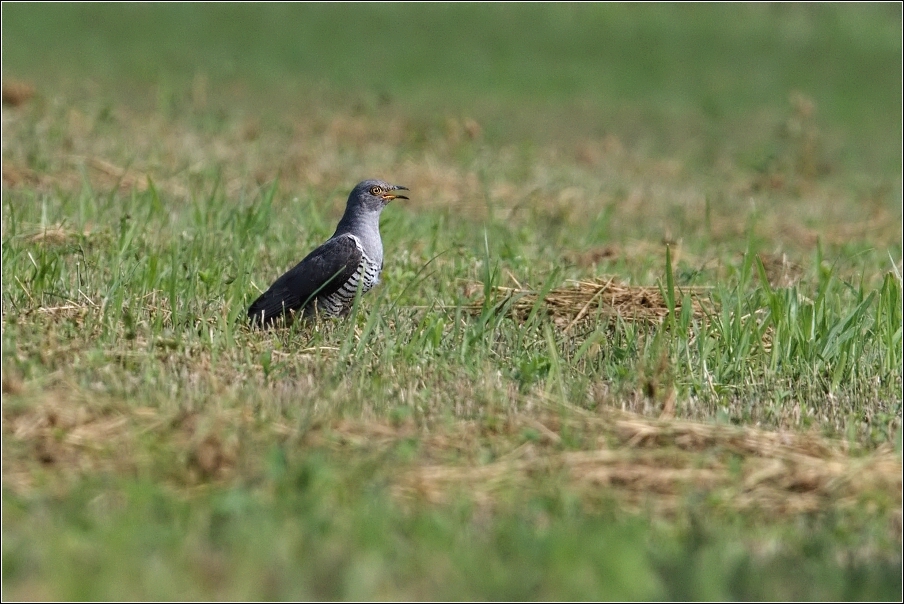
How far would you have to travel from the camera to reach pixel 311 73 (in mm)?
24953

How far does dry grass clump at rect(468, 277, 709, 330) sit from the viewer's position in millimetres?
7008

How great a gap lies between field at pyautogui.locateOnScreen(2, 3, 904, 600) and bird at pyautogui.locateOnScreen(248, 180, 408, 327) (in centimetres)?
13

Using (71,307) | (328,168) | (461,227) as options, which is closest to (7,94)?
(328,168)

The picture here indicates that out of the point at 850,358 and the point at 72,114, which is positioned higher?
the point at 72,114

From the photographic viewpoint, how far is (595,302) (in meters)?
7.17

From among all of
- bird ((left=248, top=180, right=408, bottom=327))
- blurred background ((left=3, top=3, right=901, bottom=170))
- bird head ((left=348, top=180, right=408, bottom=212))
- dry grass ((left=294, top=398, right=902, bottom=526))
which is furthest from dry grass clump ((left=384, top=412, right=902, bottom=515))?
blurred background ((left=3, top=3, right=901, bottom=170))

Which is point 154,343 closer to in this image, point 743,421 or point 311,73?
point 743,421

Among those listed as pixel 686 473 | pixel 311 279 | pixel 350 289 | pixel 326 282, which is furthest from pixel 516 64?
pixel 686 473

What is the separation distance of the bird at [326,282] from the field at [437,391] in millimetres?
134

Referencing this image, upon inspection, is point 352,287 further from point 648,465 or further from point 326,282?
point 648,465

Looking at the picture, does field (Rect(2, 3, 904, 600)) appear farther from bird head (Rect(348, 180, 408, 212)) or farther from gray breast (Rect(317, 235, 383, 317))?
bird head (Rect(348, 180, 408, 212))

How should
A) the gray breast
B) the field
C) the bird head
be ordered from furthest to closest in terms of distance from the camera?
the bird head
the gray breast
the field

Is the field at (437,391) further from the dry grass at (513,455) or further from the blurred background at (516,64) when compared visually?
the blurred background at (516,64)

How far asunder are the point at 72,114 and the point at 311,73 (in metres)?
11.0
